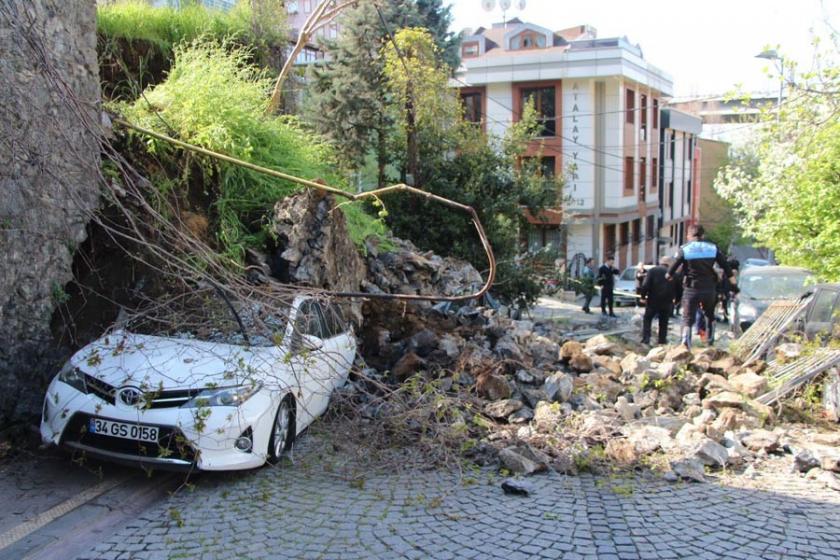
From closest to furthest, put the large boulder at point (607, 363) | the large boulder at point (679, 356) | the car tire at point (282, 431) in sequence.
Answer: the car tire at point (282, 431), the large boulder at point (679, 356), the large boulder at point (607, 363)

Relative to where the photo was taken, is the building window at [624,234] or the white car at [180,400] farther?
the building window at [624,234]

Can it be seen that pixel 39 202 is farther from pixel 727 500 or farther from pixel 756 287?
pixel 756 287

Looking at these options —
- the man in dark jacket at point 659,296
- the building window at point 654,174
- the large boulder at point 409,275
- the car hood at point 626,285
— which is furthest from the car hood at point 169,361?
the building window at point 654,174

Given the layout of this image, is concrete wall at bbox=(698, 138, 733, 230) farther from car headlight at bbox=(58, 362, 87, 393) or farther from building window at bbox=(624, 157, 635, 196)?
car headlight at bbox=(58, 362, 87, 393)

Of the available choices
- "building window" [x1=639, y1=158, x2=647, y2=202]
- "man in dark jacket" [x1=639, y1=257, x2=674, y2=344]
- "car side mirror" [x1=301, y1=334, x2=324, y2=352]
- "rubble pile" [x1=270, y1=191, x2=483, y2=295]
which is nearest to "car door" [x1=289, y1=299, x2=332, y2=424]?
"car side mirror" [x1=301, y1=334, x2=324, y2=352]

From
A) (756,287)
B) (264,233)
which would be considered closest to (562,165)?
(756,287)

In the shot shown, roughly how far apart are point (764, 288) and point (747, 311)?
1316 millimetres

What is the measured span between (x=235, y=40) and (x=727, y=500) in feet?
38.3

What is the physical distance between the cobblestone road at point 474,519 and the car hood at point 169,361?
33.6 inches

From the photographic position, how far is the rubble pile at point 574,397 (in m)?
6.73

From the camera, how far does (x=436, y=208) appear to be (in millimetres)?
16375

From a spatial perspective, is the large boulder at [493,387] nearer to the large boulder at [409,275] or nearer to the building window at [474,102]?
the large boulder at [409,275]

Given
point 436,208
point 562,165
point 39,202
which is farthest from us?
point 562,165

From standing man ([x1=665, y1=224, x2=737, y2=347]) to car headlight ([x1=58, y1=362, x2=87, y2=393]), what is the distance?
8.66 m
